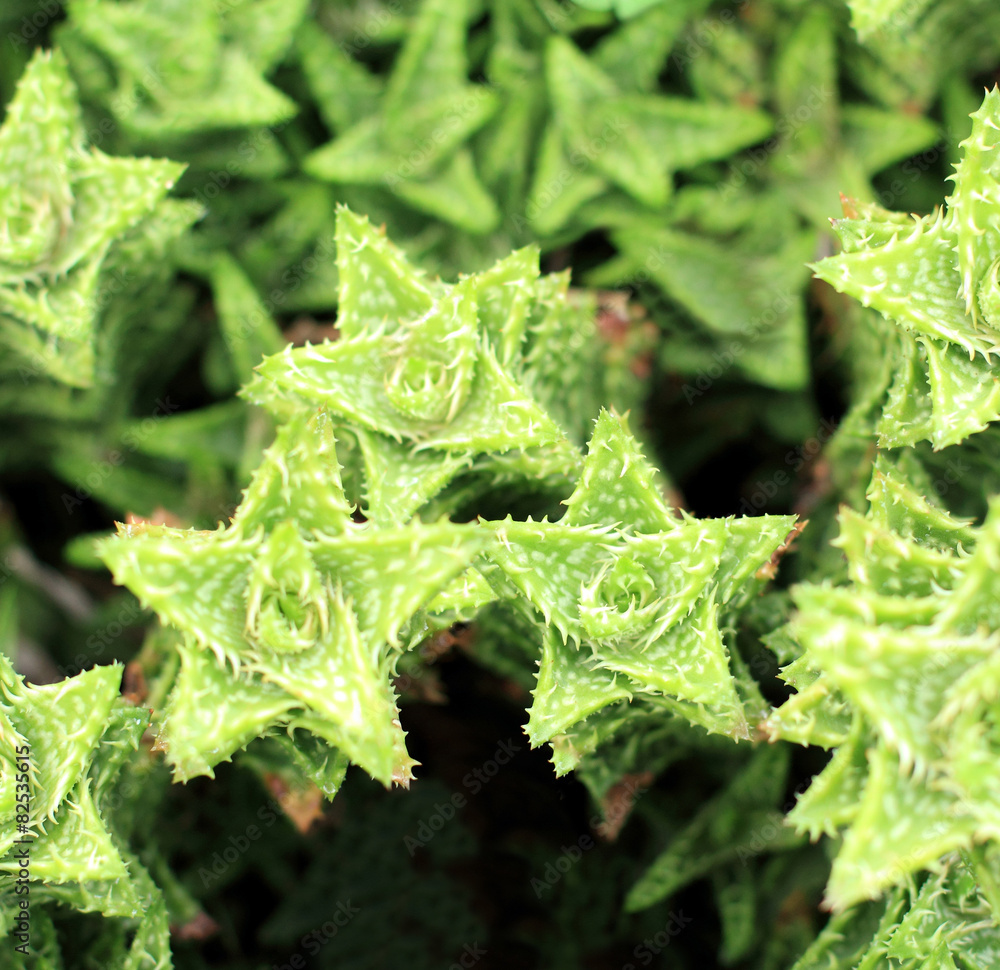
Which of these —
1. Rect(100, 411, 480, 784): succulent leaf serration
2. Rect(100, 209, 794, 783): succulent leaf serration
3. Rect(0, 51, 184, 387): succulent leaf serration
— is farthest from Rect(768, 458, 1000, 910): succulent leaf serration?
Rect(0, 51, 184, 387): succulent leaf serration

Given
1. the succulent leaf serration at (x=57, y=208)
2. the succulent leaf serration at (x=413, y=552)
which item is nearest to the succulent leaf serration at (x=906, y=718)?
the succulent leaf serration at (x=413, y=552)

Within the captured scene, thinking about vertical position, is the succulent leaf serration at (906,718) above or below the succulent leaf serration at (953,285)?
below

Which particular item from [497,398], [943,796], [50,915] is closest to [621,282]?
[497,398]

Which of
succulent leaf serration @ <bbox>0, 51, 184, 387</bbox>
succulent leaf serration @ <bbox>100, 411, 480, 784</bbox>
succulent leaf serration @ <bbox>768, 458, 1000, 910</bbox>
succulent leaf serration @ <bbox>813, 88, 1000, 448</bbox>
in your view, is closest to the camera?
succulent leaf serration @ <bbox>768, 458, 1000, 910</bbox>

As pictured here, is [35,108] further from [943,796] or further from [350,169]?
[943,796]

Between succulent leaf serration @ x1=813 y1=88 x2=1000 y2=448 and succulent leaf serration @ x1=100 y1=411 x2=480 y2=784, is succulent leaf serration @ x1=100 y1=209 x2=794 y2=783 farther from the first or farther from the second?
succulent leaf serration @ x1=813 y1=88 x2=1000 y2=448

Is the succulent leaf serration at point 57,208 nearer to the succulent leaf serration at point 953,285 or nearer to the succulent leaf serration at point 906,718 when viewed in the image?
the succulent leaf serration at point 953,285

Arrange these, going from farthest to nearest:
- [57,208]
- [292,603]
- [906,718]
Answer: [57,208] → [292,603] → [906,718]

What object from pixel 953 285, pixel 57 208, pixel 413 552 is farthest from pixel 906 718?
pixel 57 208

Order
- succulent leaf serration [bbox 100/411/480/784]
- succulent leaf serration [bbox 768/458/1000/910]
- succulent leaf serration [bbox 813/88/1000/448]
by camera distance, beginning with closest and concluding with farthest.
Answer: succulent leaf serration [bbox 768/458/1000/910] → succulent leaf serration [bbox 100/411/480/784] → succulent leaf serration [bbox 813/88/1000/448]

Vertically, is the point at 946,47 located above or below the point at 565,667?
above

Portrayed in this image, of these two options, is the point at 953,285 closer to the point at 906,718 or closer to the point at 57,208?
the point at 906,718
